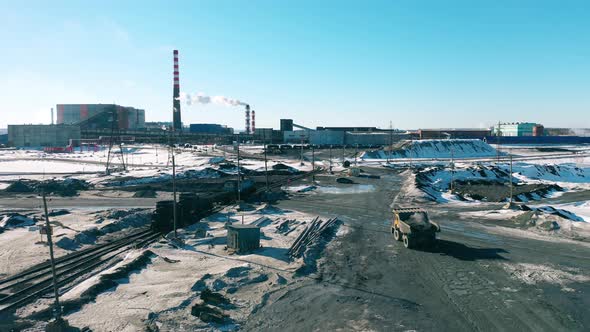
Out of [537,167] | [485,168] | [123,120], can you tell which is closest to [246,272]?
[485,168]

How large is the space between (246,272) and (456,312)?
995 centimetres

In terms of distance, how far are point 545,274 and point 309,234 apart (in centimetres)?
1413

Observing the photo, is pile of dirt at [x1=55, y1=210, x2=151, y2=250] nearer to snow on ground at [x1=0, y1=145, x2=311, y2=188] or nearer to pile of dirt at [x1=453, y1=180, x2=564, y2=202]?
snow on ground at [x1=0, y1=145, x2=311, y2=188]

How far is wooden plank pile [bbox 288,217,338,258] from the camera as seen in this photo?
24.4m

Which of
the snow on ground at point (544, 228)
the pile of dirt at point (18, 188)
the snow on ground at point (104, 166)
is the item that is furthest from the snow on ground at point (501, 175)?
the pile of dirt at point (18, 188)

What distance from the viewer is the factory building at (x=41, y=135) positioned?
142 meters

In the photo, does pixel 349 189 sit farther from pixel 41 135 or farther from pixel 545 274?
pixel 41 135

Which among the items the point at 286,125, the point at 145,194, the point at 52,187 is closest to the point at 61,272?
the point at 145,194

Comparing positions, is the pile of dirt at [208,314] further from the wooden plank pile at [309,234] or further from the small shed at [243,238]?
the wooden plank pile at [309,234]

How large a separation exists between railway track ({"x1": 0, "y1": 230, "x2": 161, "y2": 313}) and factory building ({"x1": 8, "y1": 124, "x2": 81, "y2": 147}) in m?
136

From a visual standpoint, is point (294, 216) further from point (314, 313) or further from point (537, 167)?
point (537, 167)

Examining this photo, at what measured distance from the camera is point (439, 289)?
18797mm

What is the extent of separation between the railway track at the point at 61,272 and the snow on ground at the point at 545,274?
21708mm

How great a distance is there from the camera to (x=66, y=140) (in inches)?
5669
